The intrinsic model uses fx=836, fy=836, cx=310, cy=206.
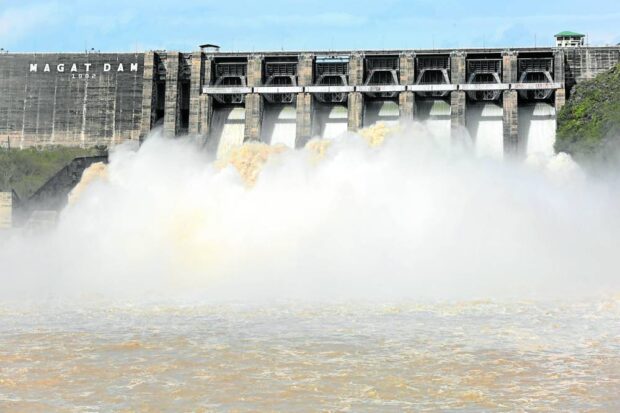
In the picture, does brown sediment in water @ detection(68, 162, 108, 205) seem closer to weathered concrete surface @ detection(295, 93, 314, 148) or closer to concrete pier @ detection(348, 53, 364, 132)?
weathered concrete surface @ detection(295, 93, 314, 148)

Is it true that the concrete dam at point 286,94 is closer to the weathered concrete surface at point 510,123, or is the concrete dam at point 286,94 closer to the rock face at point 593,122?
the weathered concrete surface at point 510,123

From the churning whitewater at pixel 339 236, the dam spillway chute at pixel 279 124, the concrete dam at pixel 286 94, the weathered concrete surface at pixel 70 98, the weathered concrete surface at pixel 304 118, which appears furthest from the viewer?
the weathered concrete surface at pixel 70 98

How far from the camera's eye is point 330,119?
5447 cm

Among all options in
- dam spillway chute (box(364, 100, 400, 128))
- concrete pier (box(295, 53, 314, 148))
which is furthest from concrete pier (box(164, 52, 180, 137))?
dam spillway chute (box(364, 100, 400, 128))

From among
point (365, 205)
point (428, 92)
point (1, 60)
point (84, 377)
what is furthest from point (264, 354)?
point (1, 60)

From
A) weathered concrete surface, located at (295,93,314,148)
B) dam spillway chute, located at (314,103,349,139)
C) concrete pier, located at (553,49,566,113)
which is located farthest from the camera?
dam spillway chute, located at (314,103,349,139)

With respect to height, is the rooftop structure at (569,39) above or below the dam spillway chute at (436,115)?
above

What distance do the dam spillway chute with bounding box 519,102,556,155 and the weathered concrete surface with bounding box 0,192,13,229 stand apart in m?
29.6

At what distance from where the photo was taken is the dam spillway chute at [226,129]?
53750mm

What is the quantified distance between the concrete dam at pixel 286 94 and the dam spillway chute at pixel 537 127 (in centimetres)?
7

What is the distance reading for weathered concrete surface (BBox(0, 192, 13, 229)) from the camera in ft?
143

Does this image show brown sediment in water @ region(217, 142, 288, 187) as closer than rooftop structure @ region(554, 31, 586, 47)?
Yes

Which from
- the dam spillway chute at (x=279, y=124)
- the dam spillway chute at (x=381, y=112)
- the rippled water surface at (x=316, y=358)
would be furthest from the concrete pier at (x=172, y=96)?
the rippled water surface at (x=316, y=358)

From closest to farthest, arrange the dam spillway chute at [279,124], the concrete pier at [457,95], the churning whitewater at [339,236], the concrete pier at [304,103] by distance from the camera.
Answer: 1. the churning whitewater at [339,236]
2. the concrete pier at [457,95]
3. the concrete pier at [304,103]
4. the dam spillway chute at [279,124]
